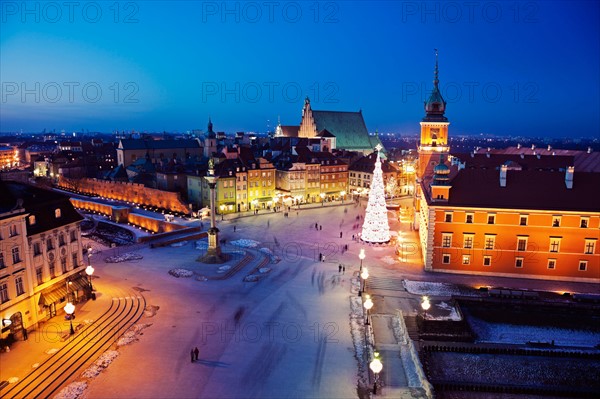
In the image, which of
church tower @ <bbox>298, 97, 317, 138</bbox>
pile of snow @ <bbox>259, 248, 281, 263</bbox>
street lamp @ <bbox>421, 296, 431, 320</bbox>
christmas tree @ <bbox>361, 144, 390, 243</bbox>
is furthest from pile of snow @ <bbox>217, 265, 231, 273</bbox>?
church tower @ <bbox>298, 97, 317, 138</bbox>

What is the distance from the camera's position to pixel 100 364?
26.4 meters

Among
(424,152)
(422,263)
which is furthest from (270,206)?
(422,263)

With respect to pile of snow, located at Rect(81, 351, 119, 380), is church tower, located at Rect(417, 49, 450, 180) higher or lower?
higher

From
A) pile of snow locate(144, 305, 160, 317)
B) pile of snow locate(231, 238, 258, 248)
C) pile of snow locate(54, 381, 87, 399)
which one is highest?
pile of snow locate(231, 238, 258, 248)

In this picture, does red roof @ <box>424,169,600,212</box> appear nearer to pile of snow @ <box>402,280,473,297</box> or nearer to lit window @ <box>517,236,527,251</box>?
lit window @ <box>517,236,527,251</box>

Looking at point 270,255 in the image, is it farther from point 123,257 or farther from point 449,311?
point 449,311

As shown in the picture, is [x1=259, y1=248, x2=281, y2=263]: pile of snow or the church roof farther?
the church roof

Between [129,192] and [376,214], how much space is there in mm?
50486

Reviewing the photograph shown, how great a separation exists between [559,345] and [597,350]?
215cm

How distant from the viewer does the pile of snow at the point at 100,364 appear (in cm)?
2539

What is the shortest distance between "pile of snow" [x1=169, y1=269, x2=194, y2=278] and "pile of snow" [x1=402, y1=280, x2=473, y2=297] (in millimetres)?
19553

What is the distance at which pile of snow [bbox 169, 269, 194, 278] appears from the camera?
4150cm

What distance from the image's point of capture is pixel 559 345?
30547mm

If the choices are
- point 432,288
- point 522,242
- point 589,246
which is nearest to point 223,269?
point 432,288
